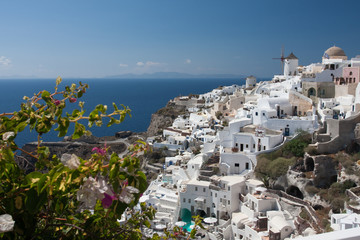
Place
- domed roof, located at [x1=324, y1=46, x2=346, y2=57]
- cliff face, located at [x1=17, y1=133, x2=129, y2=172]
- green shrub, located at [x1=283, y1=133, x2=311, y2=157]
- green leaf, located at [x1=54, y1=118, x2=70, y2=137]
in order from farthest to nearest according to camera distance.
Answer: cliff face, located at [x1=17, y1=133, x2=129, y2=172] < domed roof, located at [x1=324, y1=46, x2=346, y2=57] < green shrub, located at [x1=283, y1=133, x2=311, y2=157] < green leaf, located at [x1=54, y1=118, x2=70, y2=137]

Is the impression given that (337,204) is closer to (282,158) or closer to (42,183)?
(282,158)

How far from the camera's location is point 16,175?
8.23 feet

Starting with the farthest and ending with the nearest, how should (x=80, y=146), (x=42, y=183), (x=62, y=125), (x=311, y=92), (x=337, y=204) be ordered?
(x=80, y=146) → (x=311, y=92) → (x=337, y=204) → (x=62, y=125) → (x=42, y=183)

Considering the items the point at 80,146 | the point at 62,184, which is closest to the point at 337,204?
the point at 62,184

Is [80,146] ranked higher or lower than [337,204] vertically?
lower

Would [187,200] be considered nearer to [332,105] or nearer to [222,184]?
[222,184]

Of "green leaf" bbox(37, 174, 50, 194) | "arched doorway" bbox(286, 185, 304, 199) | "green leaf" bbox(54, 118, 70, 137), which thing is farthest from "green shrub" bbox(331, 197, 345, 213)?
"green leaf" bbox(37, 174, 50, 194)

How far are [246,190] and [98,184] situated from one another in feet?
64.9

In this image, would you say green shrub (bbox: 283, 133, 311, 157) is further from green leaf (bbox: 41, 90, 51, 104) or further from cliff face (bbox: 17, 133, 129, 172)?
cliff face (bbox: 17, 133, 129, 172)

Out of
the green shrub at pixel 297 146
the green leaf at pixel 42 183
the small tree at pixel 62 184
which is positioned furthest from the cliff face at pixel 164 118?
the green leaf at pixel 42 183

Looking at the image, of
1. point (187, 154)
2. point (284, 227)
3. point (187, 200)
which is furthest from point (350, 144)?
point (187, 154)

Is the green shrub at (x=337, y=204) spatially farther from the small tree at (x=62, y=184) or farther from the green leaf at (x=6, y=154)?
the green leaf at (x=6, y=154)

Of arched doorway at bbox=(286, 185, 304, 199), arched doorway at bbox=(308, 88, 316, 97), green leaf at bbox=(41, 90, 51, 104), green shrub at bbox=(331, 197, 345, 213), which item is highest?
green leaf at bbox=(41, 90, 51, 104)

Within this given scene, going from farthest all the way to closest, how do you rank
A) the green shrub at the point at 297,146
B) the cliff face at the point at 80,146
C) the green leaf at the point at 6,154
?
the cliff face at the point at 80,146 → the green shrub at the point at 297,146 → the green leaf at the point at 6,154
